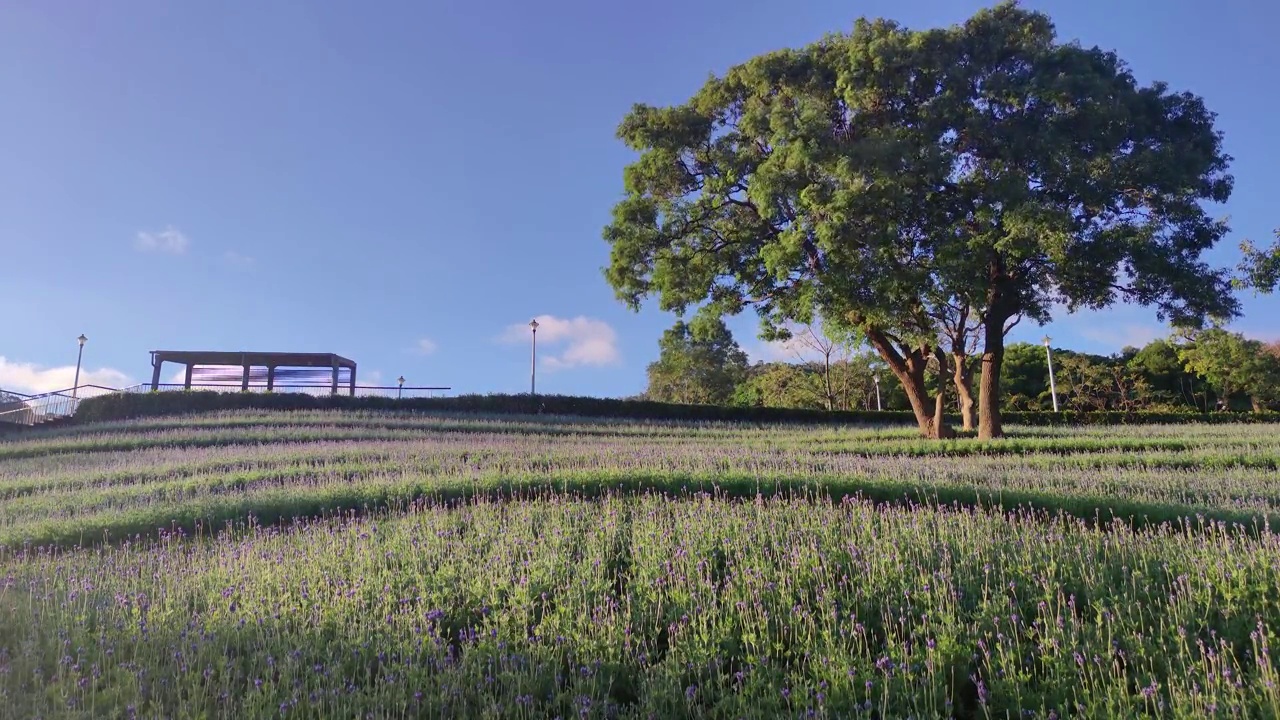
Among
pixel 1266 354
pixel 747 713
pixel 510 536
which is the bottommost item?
pixel 747 713

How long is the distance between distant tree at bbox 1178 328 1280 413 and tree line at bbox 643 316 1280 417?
0.06m

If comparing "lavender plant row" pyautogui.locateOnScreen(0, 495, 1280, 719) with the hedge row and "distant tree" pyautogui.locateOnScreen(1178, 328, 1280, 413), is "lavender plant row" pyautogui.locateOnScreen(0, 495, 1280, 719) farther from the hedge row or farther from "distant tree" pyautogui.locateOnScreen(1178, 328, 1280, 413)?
"distant tree" pyautogui.locateOnScreen(1178, 328, 1280, 413)

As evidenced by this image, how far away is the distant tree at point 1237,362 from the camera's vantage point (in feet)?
132

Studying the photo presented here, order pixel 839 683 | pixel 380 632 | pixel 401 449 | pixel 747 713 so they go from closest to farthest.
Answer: pixel 747 713 < pixel 839 683 < pixel 380 632 < pixel 401 449

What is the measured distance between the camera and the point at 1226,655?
383cm

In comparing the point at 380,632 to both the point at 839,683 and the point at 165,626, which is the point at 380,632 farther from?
the point at 839,683

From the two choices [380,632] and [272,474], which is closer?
[380,632]

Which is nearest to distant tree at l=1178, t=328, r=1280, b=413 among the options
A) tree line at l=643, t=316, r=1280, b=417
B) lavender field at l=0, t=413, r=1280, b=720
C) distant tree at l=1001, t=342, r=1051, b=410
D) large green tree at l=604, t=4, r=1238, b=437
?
tree line at l=643, t=316, r=1280, b=417

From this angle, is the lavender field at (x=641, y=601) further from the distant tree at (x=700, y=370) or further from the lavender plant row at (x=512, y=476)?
the distant tree at (x=700, y=370)

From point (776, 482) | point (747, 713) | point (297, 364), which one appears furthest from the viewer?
point (297, 364)

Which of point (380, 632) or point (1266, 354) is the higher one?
point (1266, 354)

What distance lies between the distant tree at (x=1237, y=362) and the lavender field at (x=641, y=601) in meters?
40.5

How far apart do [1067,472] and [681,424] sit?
17.4m

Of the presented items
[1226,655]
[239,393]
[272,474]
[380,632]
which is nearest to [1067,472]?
[1226,655]
